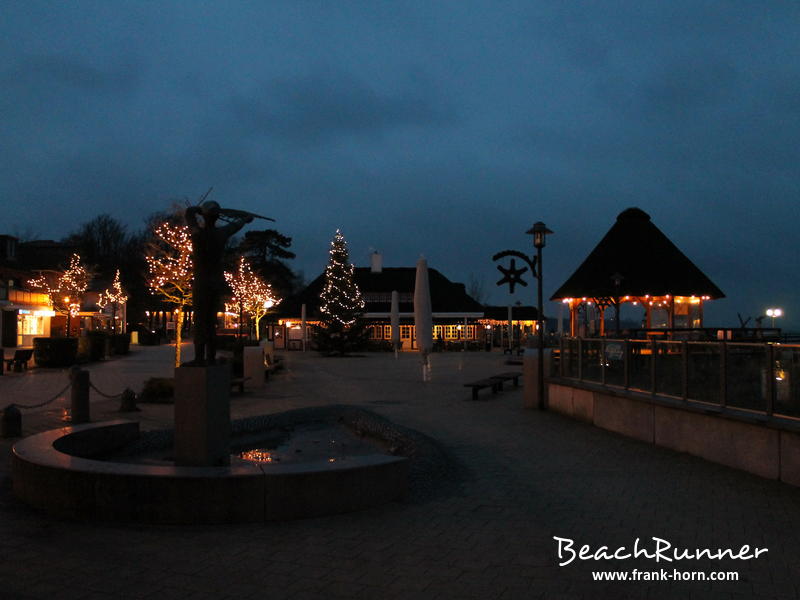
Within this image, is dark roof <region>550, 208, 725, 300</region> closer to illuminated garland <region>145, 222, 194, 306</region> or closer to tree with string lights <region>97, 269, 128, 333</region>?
illuminated garland <region>145, 222, 194, 306</region>

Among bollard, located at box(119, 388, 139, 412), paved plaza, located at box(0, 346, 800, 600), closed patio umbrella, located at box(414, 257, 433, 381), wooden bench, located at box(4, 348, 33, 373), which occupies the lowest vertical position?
paved plaza, located at box(0, 346, 800, 600)

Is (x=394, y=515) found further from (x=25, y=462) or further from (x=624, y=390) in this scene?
(x=624, y=390)

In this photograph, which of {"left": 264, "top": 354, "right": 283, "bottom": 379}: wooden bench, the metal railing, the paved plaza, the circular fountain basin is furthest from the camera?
{"left": 264, "top": 354, "right": 283, "bottom": 379}: wooden bench

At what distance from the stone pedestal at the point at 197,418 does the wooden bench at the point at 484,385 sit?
398 inches

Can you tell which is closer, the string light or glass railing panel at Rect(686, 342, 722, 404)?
glass railing panel at Rect(686, 342, 722, 404)

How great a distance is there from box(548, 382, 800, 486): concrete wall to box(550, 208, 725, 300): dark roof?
662 inches

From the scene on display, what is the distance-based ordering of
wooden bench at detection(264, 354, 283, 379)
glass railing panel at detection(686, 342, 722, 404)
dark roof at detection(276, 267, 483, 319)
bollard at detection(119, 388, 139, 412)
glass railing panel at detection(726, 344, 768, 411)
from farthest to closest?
dark roof at detection(276, 267, 483, 319), wooden bench at detection(264, 354, 283, 379), bollard at detection(119, 388, 139, 412), glass railing panel at detection(686, 342, 722, 404), glass railing panel at detection(726, 344, 768, 411)

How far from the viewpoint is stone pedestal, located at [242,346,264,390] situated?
21.1 m

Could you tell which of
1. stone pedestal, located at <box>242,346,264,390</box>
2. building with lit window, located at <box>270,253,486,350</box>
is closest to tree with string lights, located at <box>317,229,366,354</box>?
building with lit window, located at <box>270,253,486,350</box>

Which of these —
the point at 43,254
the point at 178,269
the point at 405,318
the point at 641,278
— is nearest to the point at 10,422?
the point at 178,269

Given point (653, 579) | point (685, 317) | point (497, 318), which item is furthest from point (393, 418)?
point (497, 318)

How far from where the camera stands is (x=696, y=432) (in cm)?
978

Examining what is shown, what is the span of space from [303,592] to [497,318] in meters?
57.5

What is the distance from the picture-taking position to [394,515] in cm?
669
